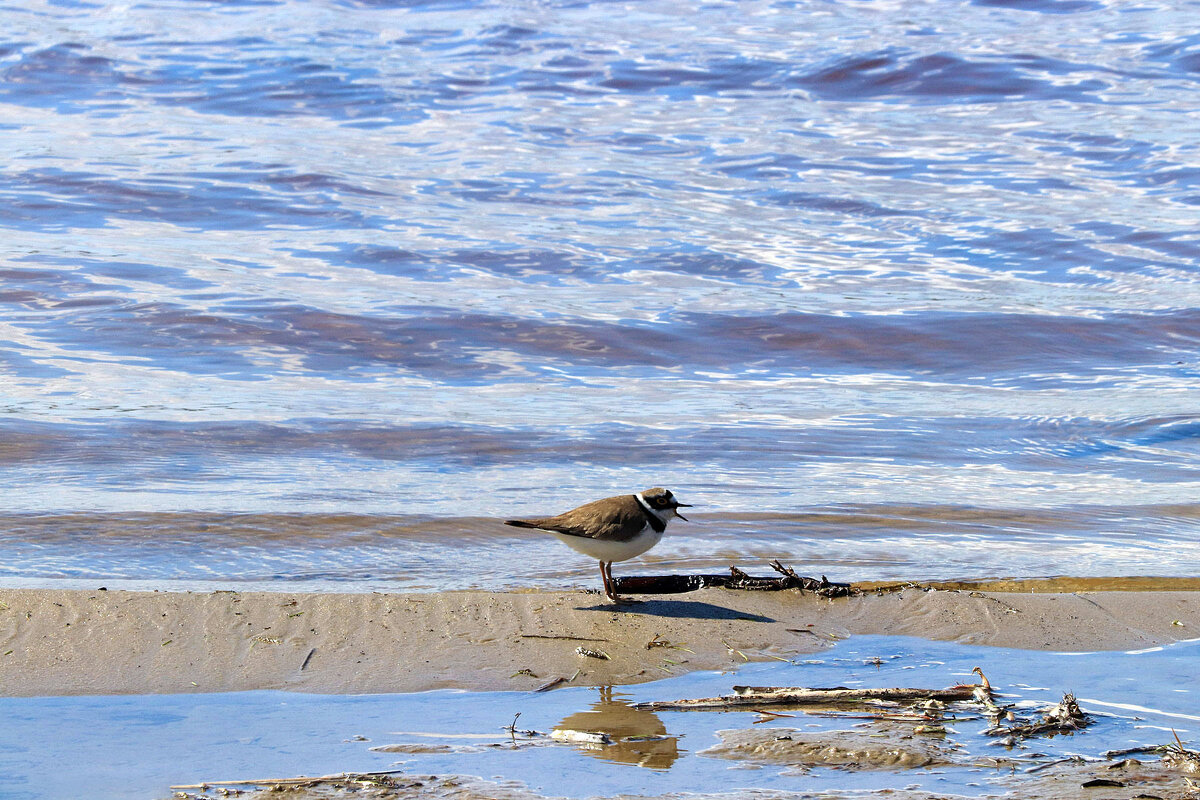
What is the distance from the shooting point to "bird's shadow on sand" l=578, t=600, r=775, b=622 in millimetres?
5875

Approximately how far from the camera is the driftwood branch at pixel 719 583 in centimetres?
621

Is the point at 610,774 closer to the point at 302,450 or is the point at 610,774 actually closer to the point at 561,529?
the point at 561,529

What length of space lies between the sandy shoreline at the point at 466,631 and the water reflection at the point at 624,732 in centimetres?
33

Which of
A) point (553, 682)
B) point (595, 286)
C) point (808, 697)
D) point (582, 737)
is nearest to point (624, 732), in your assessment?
point (582, 737)

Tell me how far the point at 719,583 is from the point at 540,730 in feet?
6.69

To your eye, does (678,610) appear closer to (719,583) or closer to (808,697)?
(719,583)

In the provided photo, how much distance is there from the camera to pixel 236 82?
85.7 ft

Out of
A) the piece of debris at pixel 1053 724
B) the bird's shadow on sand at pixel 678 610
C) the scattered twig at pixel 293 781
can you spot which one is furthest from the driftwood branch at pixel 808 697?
the scattered twig at pixel 293 781

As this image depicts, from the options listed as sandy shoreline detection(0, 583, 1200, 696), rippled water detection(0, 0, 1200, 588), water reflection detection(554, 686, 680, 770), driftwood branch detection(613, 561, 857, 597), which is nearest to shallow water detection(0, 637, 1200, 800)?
water reflection detection(554, 686, 680, 770)

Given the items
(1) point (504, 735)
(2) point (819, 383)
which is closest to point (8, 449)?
(1) point (504, 735)

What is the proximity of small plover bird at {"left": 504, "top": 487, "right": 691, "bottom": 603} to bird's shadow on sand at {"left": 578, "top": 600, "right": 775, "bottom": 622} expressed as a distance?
9 cm

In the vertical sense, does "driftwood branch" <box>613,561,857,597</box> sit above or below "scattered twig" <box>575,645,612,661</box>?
below

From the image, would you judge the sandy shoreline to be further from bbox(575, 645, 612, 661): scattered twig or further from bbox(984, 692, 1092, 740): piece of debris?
bbox(984, 692, 1092, 740): piece of debris

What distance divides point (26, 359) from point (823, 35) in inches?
880
